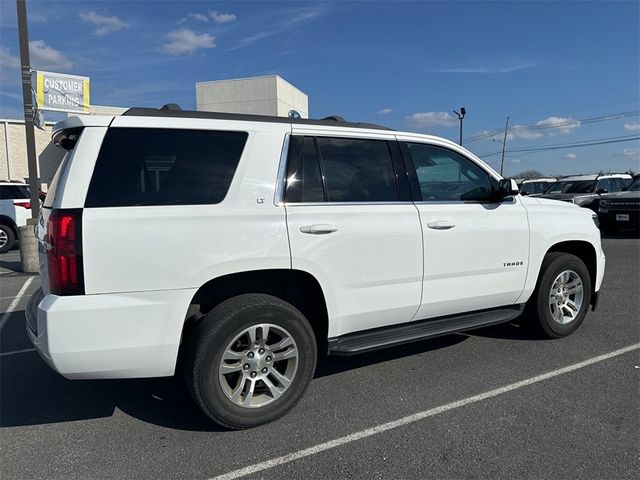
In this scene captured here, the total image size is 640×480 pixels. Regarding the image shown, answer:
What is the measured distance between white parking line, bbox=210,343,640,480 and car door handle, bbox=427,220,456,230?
130 centimetres

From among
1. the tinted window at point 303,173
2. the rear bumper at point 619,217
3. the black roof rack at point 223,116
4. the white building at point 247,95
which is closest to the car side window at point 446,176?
the black roof rack at point 223,116

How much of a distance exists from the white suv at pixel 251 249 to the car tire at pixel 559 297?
631mm

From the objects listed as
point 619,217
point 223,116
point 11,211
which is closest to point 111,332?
point 223,116

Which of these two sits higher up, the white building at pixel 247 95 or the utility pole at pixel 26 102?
the white building at pixel 247 95

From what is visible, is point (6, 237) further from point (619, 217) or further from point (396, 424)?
point (619, 217)

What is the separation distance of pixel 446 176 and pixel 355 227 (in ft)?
3.89

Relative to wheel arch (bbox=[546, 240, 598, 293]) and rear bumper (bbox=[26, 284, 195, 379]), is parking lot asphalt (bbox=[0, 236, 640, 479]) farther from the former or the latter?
wheel arch (bbox=[546, 240, 598, 293])

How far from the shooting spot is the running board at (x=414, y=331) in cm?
359

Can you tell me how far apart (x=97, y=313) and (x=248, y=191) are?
116 cm

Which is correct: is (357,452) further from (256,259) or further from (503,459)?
(256,259)

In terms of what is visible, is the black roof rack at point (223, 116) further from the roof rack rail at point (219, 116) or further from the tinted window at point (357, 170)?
the tinted window at point (357, 170)

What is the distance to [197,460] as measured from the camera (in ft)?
9.52

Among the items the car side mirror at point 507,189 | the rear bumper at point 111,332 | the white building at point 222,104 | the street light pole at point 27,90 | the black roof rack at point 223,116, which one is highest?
the white building at point 222,104

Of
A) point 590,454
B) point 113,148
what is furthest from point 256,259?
point 590,454
